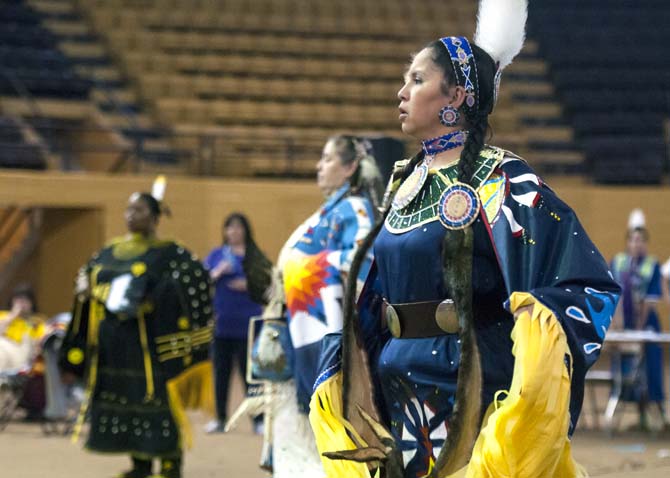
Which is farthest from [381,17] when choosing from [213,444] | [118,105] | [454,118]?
A: [454,118]

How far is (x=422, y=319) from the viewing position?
2963 millimetres

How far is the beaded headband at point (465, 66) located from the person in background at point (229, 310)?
21.1ft

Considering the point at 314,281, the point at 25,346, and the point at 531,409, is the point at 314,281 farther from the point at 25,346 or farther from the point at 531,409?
the point at 25,346

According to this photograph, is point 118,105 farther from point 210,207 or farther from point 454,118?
point 454,118

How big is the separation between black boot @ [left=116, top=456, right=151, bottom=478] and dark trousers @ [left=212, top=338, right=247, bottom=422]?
232cm

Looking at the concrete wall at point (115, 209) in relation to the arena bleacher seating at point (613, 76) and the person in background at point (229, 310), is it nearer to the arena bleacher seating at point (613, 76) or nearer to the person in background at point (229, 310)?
the arena bleacher seating at point (613, 76)

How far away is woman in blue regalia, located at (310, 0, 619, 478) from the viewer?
2637 mm

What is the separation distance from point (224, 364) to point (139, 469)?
253cm

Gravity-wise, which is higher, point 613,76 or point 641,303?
point 613,76

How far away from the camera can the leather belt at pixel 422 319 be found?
115 inches

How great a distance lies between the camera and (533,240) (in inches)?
112

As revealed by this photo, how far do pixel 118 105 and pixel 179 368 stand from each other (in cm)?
824

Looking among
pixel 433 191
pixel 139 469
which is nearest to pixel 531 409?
pixel 433 191

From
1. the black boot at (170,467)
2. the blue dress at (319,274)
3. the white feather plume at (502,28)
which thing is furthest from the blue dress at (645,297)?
the white feather plume at (502,28)
